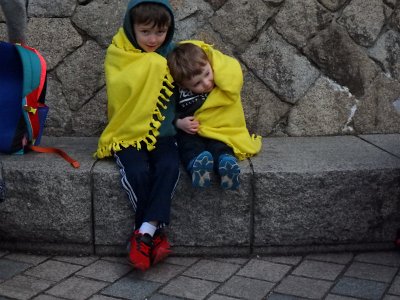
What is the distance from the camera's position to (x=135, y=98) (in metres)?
3.13

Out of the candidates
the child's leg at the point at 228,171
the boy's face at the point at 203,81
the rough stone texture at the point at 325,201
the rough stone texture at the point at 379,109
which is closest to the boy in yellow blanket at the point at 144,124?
the boy's face at the point at 203,81

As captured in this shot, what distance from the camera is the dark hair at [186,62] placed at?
3162 millimetres

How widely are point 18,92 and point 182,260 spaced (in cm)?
116

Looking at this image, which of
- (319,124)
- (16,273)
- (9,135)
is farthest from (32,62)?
(319,124)

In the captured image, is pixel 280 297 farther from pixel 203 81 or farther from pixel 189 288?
pixel 203 81

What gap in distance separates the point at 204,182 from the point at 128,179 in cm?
34

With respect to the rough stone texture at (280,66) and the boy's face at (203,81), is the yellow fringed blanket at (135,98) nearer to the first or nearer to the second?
the boy's face at (203,81)

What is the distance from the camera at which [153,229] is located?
295 centimetres

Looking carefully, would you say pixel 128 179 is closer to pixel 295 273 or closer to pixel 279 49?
pixel 295 273

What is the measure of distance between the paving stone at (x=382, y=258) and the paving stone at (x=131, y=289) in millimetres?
1002

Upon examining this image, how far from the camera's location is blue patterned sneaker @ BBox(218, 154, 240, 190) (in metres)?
2.95

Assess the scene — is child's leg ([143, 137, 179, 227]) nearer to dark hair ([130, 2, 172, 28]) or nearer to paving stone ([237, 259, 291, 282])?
paving stone ([237, 259, 291, 282])

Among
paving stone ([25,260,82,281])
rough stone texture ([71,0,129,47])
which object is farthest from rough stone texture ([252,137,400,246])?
rough stone texture ([71,0,129,47])

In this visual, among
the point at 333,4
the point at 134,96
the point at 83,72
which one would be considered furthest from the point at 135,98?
the point at 333,4
